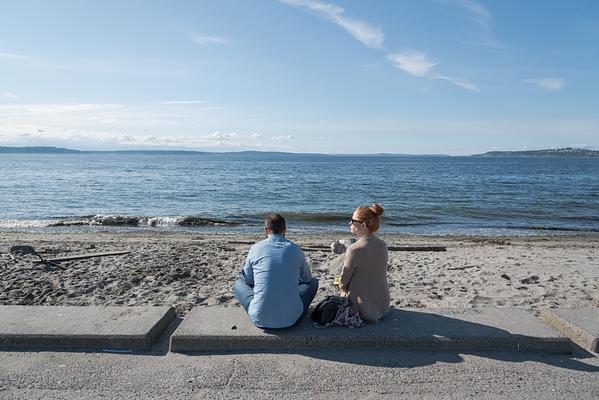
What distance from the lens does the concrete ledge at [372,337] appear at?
13.9 ft

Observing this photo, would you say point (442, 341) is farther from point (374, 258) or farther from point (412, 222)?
point (412, 222)

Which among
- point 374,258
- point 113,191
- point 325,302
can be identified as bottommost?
point 113,191

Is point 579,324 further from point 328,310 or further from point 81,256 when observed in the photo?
point 81,256

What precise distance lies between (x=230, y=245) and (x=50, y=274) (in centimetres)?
507

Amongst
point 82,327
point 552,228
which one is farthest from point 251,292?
point 552,228

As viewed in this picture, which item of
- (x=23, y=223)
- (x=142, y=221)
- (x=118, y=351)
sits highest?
(x=118, y=351)

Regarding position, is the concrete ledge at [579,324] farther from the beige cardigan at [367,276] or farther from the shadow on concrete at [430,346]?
the beige cardigan at [367,276]

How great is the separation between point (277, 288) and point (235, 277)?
3555 mm

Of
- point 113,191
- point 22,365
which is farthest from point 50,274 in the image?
point 113,191

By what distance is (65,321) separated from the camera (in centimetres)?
459

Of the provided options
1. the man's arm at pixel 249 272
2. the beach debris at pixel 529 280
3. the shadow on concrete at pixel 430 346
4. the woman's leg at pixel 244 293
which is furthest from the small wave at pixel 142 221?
the shadow on concrete at pixel 430 346

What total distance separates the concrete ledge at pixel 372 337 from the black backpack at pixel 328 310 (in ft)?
0.29

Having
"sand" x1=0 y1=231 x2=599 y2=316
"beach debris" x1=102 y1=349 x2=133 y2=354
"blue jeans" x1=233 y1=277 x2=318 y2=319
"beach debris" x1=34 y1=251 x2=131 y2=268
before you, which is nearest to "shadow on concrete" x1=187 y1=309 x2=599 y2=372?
"blue jeans" x1=233 y1=277 x2=318 y2=319

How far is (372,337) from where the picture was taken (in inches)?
168
